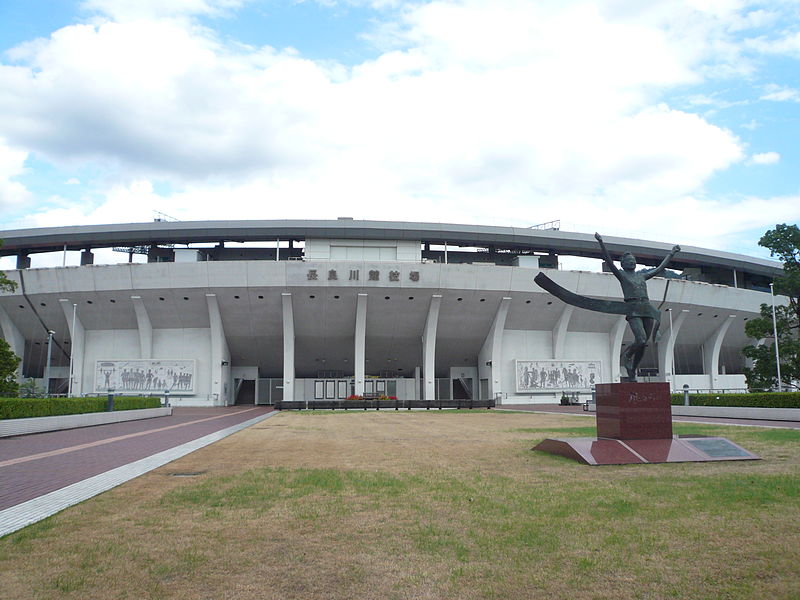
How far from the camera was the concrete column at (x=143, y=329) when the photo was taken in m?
46.0

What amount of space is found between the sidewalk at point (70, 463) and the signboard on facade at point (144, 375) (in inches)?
1064

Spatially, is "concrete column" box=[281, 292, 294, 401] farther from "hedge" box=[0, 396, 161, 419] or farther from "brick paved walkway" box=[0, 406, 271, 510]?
"brick paved walkway" box=[0, 406, 271, 510]

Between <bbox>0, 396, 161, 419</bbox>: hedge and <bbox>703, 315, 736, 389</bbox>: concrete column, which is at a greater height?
<bbox>703, 315, 736, 389</bbox>: concrete column

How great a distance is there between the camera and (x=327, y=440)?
17.6 m

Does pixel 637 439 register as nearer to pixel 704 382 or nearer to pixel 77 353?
pixel 77 353

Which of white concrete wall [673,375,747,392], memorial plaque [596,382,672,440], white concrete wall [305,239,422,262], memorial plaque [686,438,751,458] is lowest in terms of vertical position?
white concrete wall [673,375,747,392]

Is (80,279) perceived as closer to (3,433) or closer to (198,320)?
(198,320)

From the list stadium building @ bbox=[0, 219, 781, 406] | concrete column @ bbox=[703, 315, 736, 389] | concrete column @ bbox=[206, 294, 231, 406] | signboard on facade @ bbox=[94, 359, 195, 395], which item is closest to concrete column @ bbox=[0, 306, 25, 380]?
stadium building @ bbox=[0, 219, 781, 406]

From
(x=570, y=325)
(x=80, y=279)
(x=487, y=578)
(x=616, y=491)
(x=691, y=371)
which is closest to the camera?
(x=487, y=578)

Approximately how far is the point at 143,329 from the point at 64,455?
117 feet

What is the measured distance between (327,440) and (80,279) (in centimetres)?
3445

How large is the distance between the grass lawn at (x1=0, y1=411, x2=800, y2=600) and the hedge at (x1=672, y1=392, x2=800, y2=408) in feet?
58.7

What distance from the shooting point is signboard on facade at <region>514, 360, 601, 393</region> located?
5066 centimetres

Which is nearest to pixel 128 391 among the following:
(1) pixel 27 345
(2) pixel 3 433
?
(1) pixel 27 345
